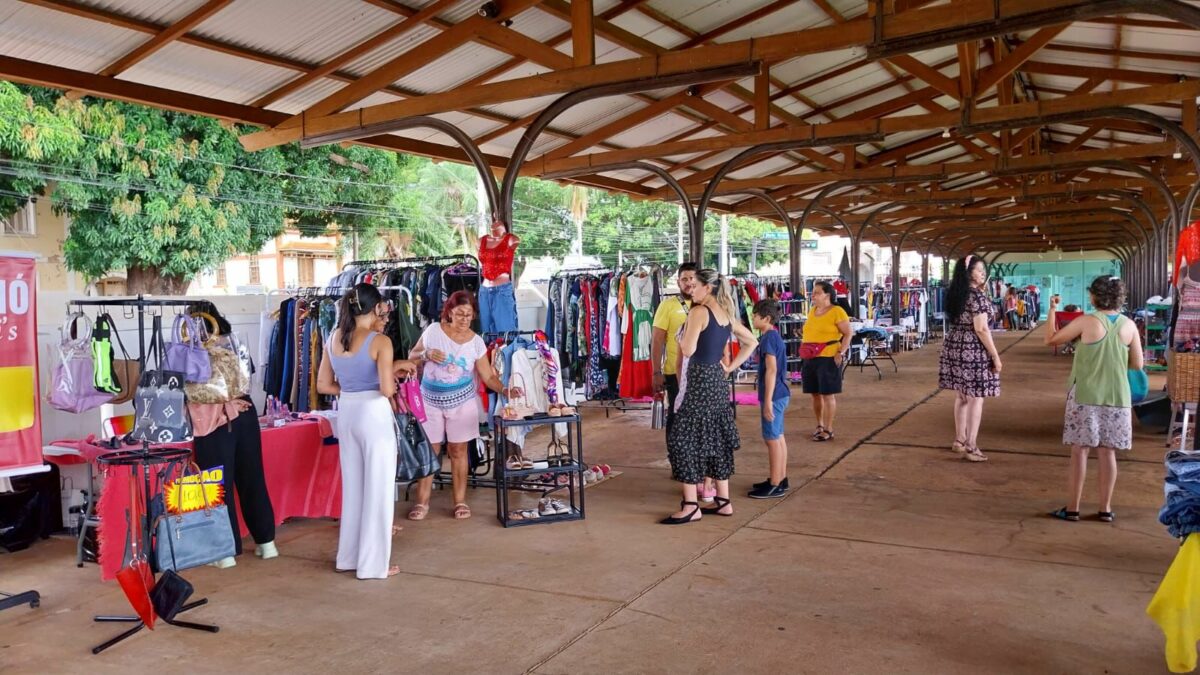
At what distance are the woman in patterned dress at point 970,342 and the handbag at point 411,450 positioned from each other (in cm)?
418

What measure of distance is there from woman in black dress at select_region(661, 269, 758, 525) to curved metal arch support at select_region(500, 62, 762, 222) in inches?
65.0

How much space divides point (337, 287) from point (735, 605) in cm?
463

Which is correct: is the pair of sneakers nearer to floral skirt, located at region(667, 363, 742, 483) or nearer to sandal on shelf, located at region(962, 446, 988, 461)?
floral skirt, located at region(667, 363, 742, 483)

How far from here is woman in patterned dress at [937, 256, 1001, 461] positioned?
700 centimetres

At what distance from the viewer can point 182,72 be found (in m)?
6.93

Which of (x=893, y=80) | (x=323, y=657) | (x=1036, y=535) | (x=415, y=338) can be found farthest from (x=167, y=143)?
(x=1036, y=535)

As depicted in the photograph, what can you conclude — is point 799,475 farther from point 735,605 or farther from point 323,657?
point 323,657

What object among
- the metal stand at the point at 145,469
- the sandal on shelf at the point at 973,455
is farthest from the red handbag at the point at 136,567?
the sandal on shelf at the point at 973,455

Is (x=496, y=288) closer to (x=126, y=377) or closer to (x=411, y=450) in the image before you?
(x=411, y=450)

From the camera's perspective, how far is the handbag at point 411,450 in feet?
17.5

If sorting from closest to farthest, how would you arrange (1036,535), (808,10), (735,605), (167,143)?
(735,605), (1036,535), (808,10), (167,143)

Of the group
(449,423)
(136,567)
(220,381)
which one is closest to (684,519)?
(449,423)

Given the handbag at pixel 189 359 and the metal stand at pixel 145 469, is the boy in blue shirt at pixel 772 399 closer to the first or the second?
the handbag at pixel 189 359

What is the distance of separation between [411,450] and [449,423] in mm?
492
